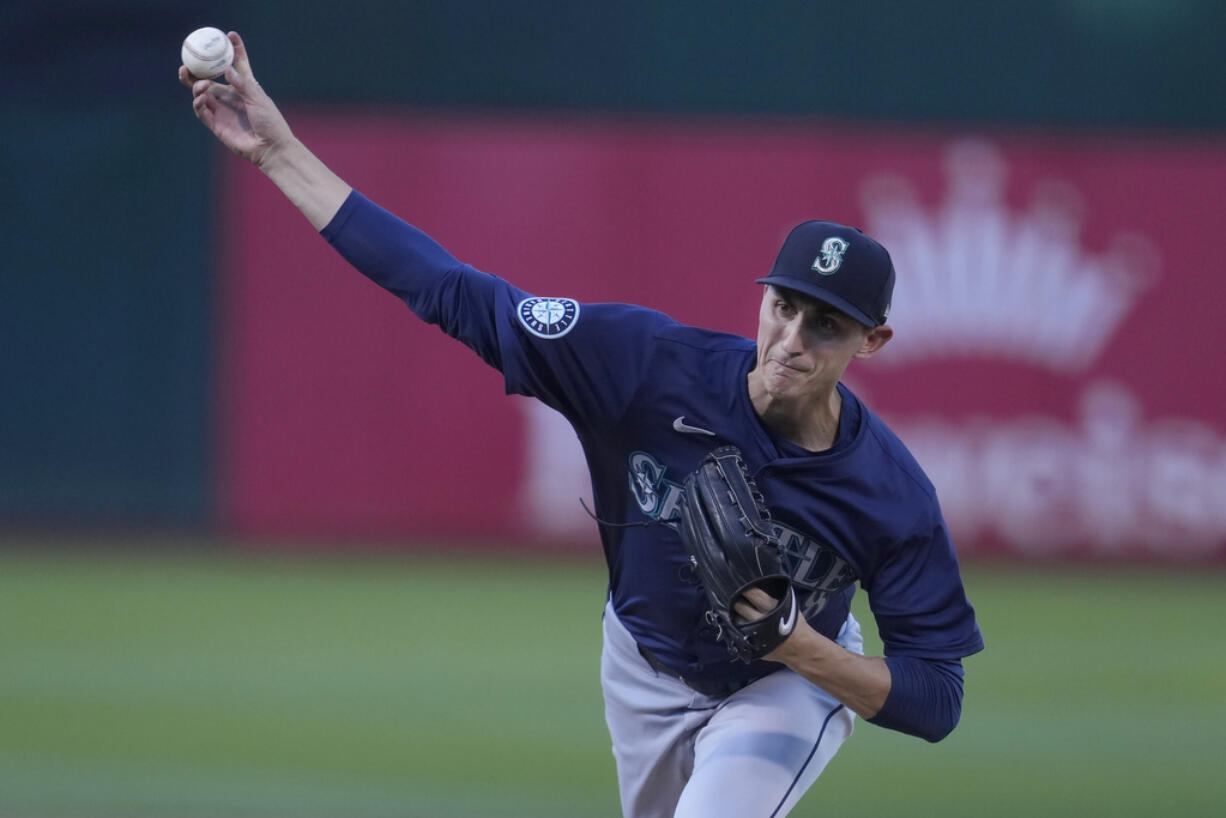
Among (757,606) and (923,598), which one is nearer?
(757,606)

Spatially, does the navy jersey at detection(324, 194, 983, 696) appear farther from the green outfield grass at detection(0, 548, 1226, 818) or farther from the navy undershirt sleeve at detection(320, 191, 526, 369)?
the green outfield grass at detection(0, 548, 1226, 818)

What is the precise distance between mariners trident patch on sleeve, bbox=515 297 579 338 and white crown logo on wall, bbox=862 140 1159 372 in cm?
889

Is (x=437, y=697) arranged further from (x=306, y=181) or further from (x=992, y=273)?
(x=992, y=273)

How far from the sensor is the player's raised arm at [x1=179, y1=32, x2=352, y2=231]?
3.88 metres

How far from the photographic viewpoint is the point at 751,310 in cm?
1252

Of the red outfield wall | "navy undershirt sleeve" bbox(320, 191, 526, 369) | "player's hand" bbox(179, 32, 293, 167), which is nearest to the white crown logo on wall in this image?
the red outfield wall

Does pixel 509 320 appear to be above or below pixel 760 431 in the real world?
above

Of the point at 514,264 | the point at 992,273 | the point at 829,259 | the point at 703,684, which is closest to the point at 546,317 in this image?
the point at 829,259

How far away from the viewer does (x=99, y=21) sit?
12.6 m

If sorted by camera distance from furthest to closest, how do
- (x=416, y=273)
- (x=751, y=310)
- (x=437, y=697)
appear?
(x=751, y=310)
(x=437, y=697)
(x=416, y=273)

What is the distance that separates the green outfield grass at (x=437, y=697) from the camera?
6.64 meters

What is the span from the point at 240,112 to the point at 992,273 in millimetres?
9457

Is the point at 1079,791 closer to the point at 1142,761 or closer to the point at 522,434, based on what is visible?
the point at 1142,761

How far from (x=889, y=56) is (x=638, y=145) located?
2235 mm
